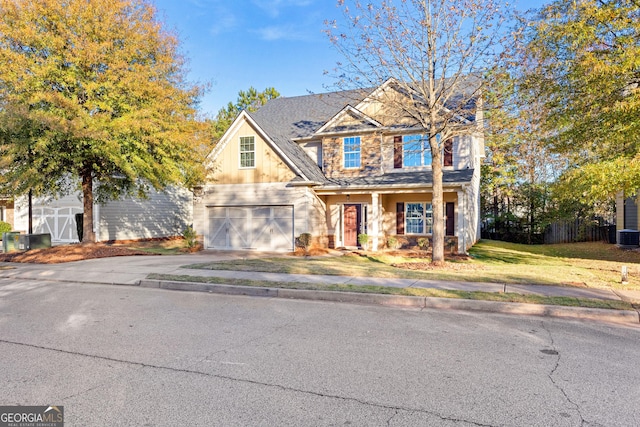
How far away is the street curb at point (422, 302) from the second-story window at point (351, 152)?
12.2 meters

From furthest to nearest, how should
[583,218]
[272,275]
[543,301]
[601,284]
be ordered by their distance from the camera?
[583,218] → [272,275] → [601,284] → [543,301]

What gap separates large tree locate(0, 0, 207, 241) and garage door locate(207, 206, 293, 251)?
3.62 m

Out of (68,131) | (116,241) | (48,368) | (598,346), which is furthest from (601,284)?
(116,241)

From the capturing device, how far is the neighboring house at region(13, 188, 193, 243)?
24.5 metres

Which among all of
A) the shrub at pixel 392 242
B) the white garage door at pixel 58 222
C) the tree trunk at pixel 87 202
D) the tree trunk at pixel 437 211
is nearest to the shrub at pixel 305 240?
the shrub at pixel 392 242

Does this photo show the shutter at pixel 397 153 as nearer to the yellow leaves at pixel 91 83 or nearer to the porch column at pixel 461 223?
the porch column at pixel 461 223

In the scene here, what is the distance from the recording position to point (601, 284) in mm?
9664

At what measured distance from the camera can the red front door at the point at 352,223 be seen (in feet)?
68.8

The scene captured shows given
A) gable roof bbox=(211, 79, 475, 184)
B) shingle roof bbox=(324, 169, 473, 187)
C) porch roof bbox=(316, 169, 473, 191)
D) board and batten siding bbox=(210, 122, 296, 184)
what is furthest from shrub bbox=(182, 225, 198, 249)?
shingle roof bbox=(324, 169, 473, 187)

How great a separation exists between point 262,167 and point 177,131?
4.22 meters

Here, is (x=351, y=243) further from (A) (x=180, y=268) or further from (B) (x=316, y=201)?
(A) (x=180, y=268)

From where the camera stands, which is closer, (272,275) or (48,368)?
(48,368)

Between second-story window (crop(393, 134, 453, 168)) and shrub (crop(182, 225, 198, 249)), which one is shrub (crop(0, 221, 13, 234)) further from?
A: second-story window (crop(393, 134, 453, 168))

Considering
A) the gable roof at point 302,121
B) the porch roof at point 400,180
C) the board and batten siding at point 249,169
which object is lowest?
the porch roof at point 400,180
